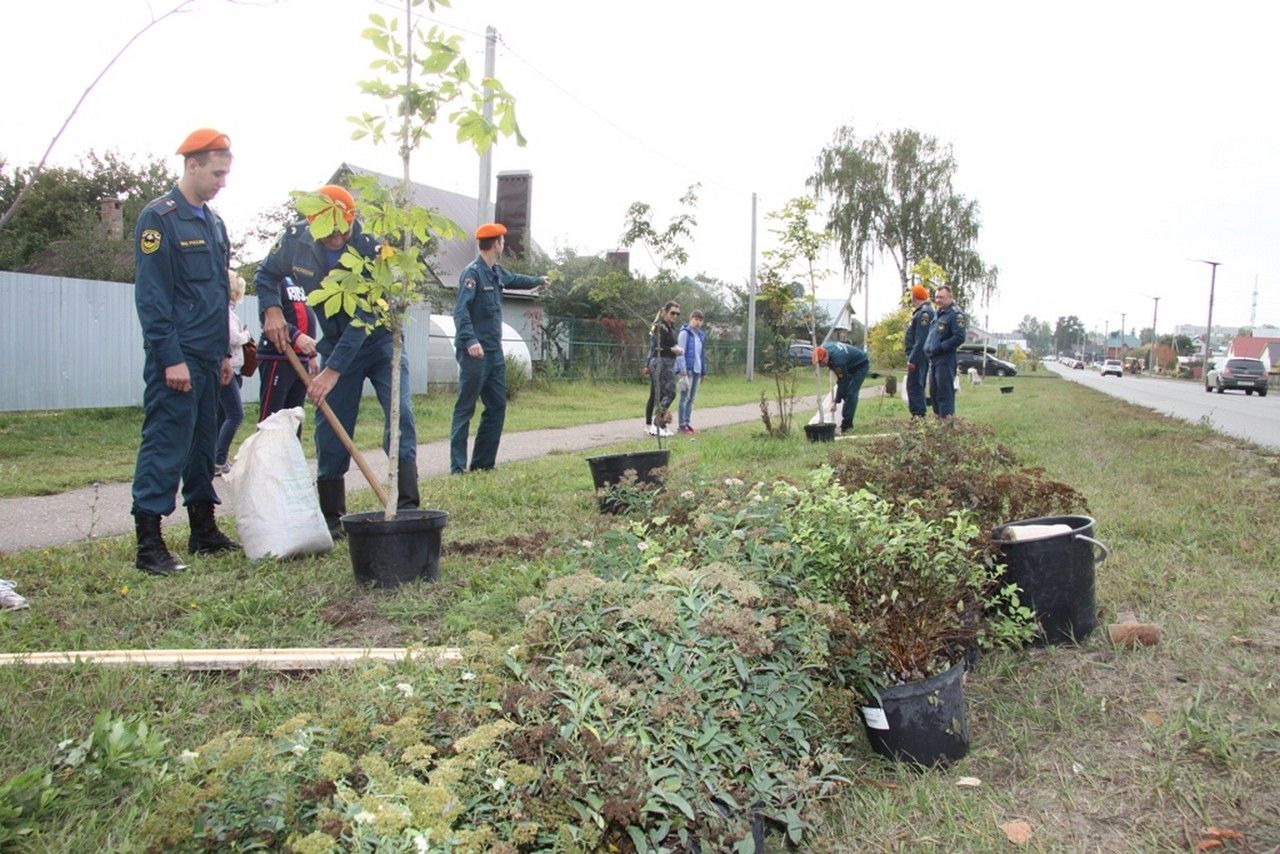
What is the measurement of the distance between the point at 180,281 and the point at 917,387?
30.8ft

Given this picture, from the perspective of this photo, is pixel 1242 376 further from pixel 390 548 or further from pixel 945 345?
pixel 390 548

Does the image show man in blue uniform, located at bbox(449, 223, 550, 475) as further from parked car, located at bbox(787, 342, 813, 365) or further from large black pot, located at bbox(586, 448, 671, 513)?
parked car, located at bbox(787, 342, 813, 365)

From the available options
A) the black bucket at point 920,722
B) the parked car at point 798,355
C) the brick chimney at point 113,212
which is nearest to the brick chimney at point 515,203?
the brick chimney at point 113,212

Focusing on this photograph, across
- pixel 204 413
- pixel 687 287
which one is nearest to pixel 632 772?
pixel 204 413

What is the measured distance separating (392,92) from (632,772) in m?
2.95

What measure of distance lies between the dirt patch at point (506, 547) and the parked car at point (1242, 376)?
38542mm

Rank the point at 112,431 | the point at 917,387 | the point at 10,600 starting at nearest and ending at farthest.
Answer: the point at 10,600 → the point at 112,431 → the point at 917,387

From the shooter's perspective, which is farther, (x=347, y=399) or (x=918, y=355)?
(x=918, y=355)

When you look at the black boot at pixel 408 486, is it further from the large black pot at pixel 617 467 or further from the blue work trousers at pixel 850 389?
the blue work trousers at pixel 850 389

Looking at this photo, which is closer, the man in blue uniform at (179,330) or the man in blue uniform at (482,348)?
the man in blue uniform at (179,330)

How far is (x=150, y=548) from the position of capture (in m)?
4.18

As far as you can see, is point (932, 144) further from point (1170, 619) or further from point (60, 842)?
point (60, 842)

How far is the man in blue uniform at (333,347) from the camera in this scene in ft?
15.6

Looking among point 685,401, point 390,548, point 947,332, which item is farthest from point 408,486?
point 685,401
